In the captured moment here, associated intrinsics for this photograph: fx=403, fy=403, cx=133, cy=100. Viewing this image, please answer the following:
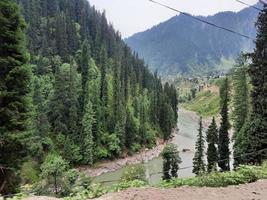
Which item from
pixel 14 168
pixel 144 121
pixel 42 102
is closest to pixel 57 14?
pixel 144 121

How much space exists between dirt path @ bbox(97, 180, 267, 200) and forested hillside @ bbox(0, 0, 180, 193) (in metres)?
8.47

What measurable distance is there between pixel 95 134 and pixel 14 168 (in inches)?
2726

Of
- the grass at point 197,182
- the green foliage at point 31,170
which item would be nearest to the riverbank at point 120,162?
the green foliage at point 31,170

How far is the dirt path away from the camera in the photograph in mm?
10797

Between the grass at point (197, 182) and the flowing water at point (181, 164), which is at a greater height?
the grass at point (197, 182)

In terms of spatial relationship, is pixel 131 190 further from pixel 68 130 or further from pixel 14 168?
pixel 68 130

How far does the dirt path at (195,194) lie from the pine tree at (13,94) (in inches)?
327

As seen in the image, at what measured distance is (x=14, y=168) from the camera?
18.0 metres

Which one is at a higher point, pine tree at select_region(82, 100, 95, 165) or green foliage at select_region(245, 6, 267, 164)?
green foliage at select_region(245, 6, 267, 164)

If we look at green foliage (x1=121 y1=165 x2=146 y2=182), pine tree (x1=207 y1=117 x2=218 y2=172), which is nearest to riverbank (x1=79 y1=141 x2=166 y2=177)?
green foliage (x1=121 y1=165 x2=146 y2=182)

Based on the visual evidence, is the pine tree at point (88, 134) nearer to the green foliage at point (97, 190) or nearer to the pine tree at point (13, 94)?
the pine tree at point (13, 94)

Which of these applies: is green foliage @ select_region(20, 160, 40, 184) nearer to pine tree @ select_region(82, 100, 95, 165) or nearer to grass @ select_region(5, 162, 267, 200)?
pine tree @ select_region(82, 100, 95, 165)

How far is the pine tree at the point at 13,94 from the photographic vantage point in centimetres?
1777

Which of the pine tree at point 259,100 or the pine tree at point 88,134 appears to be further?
the pine tree at point 88,134
